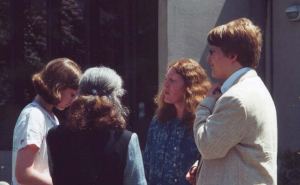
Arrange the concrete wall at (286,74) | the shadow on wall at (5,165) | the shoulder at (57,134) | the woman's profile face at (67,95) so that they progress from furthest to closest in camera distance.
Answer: the shadow on wall at (5,165)
the concrete wall at (286,74)
the woman's profile face at (67,95)
the shoulder at (57,134)

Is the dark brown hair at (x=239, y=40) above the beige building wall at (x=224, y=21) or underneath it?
above

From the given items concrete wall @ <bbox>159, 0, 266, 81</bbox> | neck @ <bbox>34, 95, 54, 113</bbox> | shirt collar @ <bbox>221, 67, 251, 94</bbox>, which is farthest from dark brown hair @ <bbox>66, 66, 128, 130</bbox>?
concrete wall @ <bbox>159, 0, 266, 81</bbox>

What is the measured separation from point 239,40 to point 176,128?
1076 mm

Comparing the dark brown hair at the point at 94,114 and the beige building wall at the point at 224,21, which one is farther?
the beige building wall at the point at 224,21

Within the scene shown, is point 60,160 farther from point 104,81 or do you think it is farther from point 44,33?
point 44,33

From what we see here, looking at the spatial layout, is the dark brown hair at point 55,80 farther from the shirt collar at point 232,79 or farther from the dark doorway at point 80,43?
the dark doorway at point 80,43

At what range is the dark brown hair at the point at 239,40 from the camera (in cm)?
354

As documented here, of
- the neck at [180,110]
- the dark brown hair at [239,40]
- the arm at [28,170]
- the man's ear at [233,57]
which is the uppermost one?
the dark brown hair at [239,40]

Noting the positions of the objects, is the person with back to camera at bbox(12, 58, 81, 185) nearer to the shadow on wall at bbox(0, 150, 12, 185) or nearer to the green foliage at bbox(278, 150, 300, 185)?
the green foliage at bbox(278, 150, 300, 185)

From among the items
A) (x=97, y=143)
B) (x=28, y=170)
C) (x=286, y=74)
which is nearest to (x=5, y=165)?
(x=286, y=74)

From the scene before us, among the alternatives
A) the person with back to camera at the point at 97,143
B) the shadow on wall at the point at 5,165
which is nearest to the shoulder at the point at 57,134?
the person with back to camera at the point at 97,143

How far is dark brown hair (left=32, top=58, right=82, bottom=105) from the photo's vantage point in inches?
159

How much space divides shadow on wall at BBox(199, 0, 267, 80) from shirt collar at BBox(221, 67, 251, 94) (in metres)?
5.16

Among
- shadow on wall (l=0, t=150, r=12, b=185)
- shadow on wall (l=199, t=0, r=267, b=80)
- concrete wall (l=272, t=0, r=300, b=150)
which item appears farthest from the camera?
shadow on wall (l=0, t=150, r=12, b=185)
